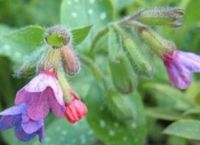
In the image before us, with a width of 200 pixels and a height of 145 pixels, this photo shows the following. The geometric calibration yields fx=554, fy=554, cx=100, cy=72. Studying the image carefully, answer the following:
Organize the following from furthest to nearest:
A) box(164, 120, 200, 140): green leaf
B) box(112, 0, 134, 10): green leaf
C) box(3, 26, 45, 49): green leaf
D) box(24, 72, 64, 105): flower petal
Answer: box(112, 0, 134, 10): green leaf < box(3, 26, 45, 49): green leaf < box(164, 120, 200, 140): green leaf < box(24, 72, 64, 105): flower petal

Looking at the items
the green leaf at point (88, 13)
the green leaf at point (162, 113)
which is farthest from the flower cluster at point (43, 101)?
the green leaf at point (162, 113)

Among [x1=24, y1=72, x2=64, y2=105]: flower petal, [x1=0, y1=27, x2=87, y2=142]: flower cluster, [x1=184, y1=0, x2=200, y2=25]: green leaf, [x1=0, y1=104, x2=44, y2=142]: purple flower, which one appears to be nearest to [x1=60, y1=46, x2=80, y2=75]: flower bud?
[x1=0, y1=27, x2=87, y2=142]: flower cluster

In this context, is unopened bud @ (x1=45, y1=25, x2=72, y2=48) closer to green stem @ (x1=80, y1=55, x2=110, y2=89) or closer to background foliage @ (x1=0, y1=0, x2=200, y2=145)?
background foliage @ (x1=0, y1=0, x2=200, y2=145)

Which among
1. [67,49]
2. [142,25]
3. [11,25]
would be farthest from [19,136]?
[11,25]

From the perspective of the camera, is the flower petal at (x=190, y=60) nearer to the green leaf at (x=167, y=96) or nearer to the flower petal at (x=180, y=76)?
the flower petal at (x=180, y=76)

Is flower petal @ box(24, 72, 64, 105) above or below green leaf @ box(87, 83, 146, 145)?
above

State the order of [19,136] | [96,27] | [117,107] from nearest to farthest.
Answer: [19,136], [117,107], [96,27]

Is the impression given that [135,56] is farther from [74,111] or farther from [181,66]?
[74,111]

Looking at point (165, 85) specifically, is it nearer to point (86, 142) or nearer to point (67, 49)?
point (86, 142)
